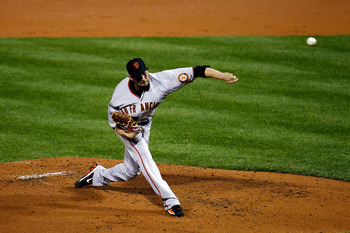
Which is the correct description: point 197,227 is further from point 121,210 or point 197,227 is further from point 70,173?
point 70,173

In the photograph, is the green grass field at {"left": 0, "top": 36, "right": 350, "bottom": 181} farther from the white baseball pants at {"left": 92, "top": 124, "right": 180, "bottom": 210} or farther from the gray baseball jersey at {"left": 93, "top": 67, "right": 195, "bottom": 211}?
the gray baseball jersey at {"left": 93, "top": 67, "right": 195, "bottom": 211}

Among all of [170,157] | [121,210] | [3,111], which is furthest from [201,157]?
[3,111]

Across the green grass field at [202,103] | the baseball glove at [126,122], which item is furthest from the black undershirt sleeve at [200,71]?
the green grass field at [202,103]

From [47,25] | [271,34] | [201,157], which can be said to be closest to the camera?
[201,157]

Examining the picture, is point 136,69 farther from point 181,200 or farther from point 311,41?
point 311,41

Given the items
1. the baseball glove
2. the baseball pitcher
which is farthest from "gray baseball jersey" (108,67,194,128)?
Answer: the baseball glove

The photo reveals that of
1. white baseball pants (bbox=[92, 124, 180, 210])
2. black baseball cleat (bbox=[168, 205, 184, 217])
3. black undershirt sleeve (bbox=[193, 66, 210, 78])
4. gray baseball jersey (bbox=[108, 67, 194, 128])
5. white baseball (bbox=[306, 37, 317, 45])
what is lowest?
black baseball cleat (bbox=[168, 205, 184, 217])

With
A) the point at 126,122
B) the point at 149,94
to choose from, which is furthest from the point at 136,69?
the point at 126,122
